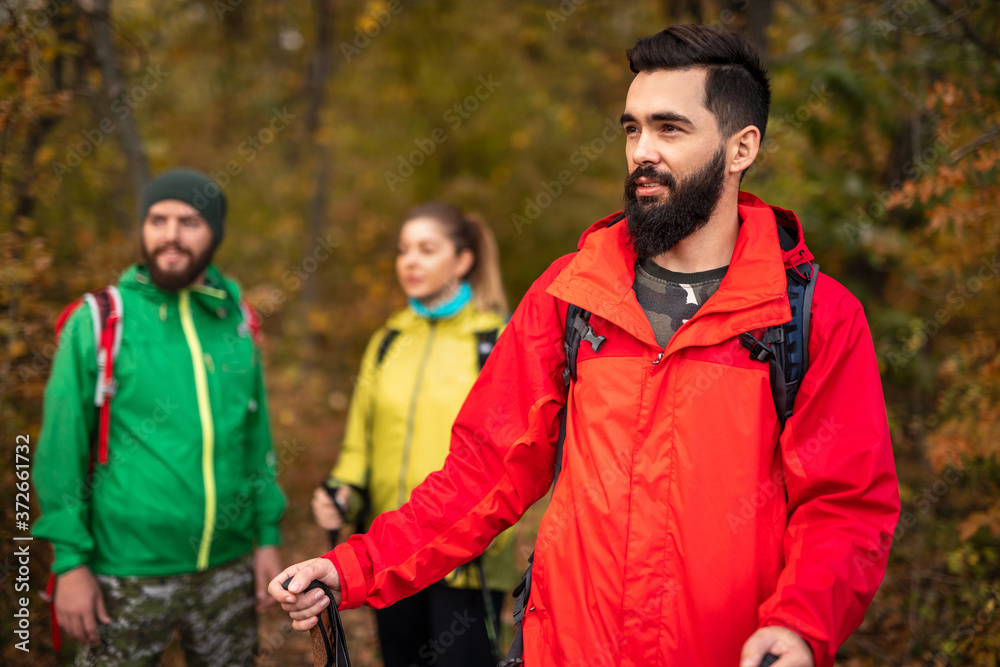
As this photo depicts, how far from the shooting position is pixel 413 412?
3.38m

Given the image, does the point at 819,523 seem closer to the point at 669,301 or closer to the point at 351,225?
the point at 669,301

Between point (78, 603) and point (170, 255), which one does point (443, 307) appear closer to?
point (170, 255)

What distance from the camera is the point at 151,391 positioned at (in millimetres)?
3012

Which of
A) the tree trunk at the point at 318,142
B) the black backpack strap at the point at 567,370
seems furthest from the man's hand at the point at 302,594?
the tree trunk at the point at 318,142

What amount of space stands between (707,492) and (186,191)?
2.78 meters

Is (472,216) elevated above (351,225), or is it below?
below

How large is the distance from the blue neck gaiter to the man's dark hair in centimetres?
182

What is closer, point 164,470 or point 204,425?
point 164,470

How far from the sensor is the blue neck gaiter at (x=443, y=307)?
3584 millimetres

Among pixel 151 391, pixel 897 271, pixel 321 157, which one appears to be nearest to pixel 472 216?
pixel 151 391

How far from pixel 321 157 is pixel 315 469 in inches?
178
